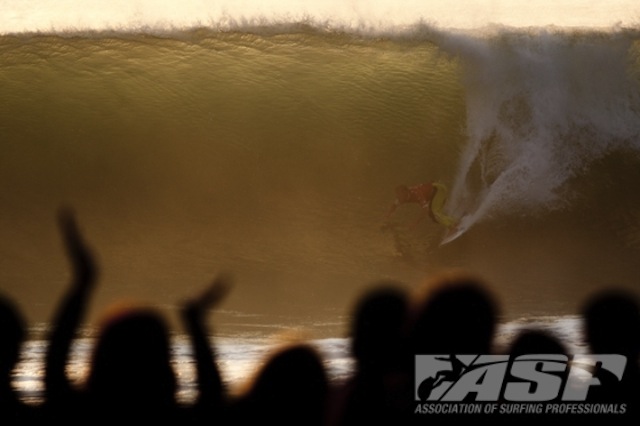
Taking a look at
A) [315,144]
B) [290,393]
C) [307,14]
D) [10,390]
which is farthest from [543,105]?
[10,390]

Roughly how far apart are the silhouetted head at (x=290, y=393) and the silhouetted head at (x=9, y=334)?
0.91m

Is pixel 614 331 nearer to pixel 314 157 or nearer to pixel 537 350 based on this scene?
pixel 537 350

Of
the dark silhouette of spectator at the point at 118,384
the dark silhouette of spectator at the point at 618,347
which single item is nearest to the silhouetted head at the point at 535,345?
the dark silhouette of spectator at the point at 618,347

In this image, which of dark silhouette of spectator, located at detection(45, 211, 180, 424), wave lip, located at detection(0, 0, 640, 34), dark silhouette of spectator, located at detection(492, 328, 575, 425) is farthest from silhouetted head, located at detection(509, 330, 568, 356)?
wave lip, located at detection(0, 0, 640, 34)

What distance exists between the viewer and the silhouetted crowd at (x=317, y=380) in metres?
1.74

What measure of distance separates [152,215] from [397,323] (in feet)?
8.80

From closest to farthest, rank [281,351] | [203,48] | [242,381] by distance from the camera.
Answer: [242,381], [281,351], [203,48]

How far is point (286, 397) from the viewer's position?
178cm

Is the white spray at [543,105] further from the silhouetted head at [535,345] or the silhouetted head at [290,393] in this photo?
the silhouetted head at [290,393]

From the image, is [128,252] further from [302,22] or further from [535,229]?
[535,229]

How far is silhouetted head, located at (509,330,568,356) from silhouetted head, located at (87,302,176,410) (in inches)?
44.7

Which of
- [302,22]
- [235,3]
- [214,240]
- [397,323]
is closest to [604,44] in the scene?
[302,22]

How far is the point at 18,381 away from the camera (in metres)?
2.04

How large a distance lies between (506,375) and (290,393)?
2.81 ft
